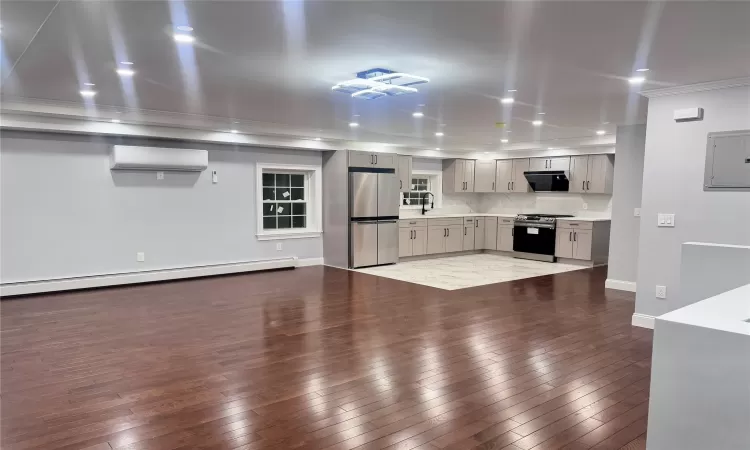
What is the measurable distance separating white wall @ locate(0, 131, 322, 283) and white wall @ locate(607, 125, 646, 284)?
5160 mm

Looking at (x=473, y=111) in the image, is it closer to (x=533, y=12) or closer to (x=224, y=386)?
(x=533, y=12)

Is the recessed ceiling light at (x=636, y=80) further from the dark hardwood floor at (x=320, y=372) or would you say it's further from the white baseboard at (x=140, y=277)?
the white baseboard at (x=140, y=277)

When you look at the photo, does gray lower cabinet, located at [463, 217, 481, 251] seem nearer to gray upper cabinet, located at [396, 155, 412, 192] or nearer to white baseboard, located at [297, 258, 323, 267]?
gray upper cabinet, located at [396, 155, 412, 192]

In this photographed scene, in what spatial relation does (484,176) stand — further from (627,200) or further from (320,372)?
(320,372)

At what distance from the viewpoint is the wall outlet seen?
173 inches

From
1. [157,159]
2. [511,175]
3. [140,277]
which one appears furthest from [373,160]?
[140,277]

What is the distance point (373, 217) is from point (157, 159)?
3570mm

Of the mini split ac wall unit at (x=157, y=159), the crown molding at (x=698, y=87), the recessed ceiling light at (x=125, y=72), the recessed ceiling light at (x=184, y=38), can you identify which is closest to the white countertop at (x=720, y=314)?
the crown molding at (x=698, y=87)

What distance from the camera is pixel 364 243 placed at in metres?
8.23

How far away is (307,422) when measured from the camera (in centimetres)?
267

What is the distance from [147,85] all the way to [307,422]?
3352 mm

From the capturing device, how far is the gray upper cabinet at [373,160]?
26.7ft

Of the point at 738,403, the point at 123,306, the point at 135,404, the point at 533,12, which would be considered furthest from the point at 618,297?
the point at 123,306

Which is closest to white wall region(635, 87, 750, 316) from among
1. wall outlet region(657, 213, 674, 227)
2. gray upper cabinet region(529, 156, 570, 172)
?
wall outlet region(657, 213, 674, 227)
